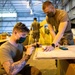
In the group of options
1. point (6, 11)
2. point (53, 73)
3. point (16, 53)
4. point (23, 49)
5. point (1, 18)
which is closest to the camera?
point (16, 53)

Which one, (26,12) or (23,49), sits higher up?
(26,12)

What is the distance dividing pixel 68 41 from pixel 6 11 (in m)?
16.3

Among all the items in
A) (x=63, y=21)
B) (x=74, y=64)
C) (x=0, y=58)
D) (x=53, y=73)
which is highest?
(x=63, y=21)

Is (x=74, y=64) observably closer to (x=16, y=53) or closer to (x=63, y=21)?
(x=16, y=53)

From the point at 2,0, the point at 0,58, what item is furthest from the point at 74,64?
the point at 2,0

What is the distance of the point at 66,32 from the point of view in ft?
9.55

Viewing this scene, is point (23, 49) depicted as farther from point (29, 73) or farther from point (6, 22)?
point (6, 22)

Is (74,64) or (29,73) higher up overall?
(74,64)

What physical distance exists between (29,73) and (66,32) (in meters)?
1.16

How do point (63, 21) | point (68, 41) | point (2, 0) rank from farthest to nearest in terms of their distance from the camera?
point (2, 0)
point (68, 41)
point (63, 21)

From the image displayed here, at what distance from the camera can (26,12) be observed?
19.6 metres

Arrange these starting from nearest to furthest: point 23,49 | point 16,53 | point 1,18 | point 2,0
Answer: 1. point 16,53
2. point 23,49
3. point 2,0
4. point 1,18

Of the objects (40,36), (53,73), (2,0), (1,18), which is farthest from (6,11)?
(53,73)

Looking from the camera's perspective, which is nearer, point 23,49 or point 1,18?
point 23,49
